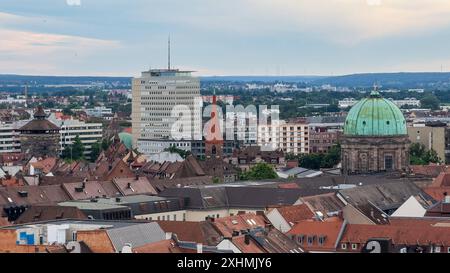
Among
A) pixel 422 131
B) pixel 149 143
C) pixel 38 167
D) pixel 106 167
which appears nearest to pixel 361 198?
pixel 106 167

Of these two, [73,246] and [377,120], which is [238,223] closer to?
[73,246]

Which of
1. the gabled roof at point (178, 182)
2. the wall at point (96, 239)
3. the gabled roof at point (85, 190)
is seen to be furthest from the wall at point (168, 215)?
the wall at point (96, 239)

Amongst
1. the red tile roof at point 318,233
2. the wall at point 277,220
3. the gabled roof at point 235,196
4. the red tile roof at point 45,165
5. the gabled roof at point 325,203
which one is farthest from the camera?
the red tile roof at point 45,165

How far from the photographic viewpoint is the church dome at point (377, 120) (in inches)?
4316

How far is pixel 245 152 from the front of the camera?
6019 inches

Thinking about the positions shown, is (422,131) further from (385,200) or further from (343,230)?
(343,230)

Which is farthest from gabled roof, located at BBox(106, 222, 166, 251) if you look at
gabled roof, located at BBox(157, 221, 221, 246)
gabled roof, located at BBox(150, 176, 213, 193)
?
gabled roof, located at BBox(150, 176, 213, 193)

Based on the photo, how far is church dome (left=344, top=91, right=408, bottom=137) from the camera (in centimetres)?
10962

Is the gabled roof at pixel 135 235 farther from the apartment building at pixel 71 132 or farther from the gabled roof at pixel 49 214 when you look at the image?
the apartment building at pixel 71 132

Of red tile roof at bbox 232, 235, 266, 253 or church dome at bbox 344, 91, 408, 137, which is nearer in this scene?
red tile roof at bbox 232, 235, 266, 253

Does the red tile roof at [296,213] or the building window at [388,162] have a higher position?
A: the red tile roof at [296,213]

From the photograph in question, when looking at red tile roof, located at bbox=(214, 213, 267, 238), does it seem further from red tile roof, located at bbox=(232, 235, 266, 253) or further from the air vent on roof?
the air vent on roof
